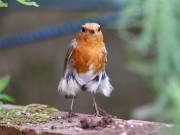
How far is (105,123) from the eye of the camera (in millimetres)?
2904

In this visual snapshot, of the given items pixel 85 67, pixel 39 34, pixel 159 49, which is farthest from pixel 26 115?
pixel 39 34

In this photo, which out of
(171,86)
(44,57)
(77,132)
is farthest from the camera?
(44,57)

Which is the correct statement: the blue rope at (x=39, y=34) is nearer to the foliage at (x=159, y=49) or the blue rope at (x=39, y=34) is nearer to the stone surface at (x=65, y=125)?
the stone surface at (x=65, y=125)

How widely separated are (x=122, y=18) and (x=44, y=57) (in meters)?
7.50

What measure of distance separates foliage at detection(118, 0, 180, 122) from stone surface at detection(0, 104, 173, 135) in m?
1.47

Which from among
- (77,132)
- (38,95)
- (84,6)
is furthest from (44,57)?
(77,132)

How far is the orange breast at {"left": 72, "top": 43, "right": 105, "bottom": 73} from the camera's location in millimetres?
3783

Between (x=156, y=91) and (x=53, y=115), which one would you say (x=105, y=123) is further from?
(x=156, y=91)

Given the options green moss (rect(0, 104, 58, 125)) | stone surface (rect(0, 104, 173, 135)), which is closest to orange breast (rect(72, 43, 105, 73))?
green moss (rect(0, 104, 58, 125))

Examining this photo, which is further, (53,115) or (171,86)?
(53,115)

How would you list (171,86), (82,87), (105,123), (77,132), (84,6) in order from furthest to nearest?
(84,6) → (82,87) → (105,123) → (77,132) → (171,86)

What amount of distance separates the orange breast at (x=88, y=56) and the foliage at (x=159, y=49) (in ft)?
8.86

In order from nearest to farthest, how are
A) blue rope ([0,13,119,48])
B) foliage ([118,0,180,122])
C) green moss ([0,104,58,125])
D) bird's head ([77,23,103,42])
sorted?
foliage ([118,0,180,122])
green moss ([0,104,58,125])
bird's head ([77,23,103,42])
blue rope ([0,13,119,48])

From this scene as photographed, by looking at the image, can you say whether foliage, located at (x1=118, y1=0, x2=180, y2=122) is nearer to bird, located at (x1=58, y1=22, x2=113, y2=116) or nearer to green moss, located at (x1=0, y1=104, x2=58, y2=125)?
green moss, located at (x1=0, y1=104, x2=58, y2=125)
